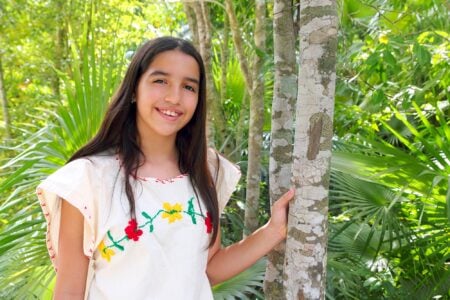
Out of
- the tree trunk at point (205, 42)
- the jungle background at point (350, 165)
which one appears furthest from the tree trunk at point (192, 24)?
the tree trunk at point (205, 42)

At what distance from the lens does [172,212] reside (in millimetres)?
1477

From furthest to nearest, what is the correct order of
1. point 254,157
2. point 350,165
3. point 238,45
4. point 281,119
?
1. point 238,45
2. point 254,157
3. point 350,165
4. point 281,119

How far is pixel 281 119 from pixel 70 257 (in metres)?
0.76

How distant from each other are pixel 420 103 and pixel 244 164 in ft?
3.41

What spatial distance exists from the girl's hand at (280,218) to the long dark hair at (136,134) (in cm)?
14

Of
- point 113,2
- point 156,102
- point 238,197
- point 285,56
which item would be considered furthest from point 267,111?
point 113,2

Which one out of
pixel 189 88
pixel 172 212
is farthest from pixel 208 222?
pixel 189 88

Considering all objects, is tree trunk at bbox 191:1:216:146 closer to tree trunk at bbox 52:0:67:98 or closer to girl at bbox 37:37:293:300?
girl at bbox 37:37:293:300

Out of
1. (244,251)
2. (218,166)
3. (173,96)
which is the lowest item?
(244,251)

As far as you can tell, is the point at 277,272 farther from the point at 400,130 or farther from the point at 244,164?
the point at 400,130

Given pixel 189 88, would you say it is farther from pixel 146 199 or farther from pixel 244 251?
pixel 244 251

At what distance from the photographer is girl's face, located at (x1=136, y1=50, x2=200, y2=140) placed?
1480 mm

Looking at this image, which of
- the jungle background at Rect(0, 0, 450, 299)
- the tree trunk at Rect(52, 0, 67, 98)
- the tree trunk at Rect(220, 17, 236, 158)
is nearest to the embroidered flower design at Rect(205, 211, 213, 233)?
the jungle background at Rect(0, 0, 450, 299)

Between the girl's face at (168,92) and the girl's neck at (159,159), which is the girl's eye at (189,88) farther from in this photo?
the girl's neck at (159,159)
